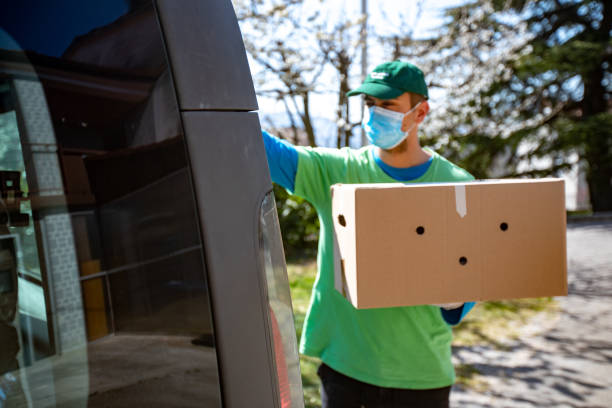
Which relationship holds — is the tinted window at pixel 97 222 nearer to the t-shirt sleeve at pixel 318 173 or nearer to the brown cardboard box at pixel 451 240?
the brown cardboard box at pixel 451 240

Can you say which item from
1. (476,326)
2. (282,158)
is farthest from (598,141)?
(282,158)

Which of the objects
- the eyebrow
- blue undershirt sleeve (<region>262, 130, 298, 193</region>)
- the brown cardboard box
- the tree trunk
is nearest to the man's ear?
the eyebrow

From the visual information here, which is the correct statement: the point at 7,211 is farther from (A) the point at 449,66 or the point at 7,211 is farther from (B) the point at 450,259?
(A) the point at 449,66

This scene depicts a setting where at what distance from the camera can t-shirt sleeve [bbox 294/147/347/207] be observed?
2025 mm

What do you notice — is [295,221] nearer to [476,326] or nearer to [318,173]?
[476,326]

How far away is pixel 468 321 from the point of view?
6.17 meters

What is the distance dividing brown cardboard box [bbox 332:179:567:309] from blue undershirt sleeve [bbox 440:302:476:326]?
295 mm

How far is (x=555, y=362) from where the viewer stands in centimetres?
469

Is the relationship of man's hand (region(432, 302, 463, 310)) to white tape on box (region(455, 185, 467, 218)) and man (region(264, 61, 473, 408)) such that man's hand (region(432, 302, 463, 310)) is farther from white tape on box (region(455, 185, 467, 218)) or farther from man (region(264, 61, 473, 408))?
white tape on box (region(455, 185, 467, 218))

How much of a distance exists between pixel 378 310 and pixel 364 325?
3.1 inches

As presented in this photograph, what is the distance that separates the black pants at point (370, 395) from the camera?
1.89 m

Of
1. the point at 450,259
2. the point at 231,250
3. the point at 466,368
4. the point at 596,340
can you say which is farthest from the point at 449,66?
the point at 231,250

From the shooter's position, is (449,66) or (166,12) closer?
(166,12)

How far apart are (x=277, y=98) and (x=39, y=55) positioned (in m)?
5.62
